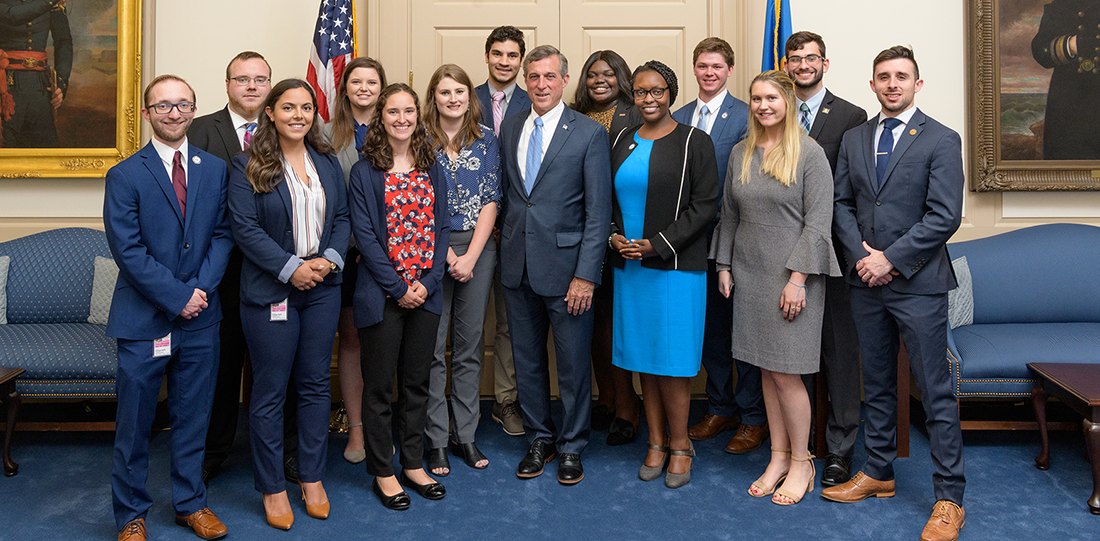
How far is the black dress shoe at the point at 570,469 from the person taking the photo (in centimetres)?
309

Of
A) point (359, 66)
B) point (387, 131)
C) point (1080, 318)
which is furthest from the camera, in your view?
point (1080, 318)

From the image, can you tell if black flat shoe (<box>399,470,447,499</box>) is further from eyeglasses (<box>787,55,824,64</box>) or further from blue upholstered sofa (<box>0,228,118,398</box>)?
eyeglasses (<box>787,55,824,64</box>)

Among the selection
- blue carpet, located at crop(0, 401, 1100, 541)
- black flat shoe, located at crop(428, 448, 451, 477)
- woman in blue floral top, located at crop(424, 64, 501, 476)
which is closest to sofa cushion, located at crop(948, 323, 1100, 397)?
blue carpet, located at crop(0, 401, 1100, 541)

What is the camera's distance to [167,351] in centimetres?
254

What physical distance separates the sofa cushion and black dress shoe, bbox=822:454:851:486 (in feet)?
2.73

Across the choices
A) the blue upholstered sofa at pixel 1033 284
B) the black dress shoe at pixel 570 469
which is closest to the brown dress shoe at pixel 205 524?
the black dress shoe at pixel 570 469

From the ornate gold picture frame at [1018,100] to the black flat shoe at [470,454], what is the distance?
348 cm

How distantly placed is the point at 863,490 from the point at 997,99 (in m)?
2.82

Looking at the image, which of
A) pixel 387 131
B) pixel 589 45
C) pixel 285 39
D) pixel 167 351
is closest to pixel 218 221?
pixel 167 351

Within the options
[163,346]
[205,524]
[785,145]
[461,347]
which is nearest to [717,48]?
[785,145]

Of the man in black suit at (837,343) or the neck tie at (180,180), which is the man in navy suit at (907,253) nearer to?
the man in black suit at (837,343)

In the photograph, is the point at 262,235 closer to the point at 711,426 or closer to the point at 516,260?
the point at 516,260

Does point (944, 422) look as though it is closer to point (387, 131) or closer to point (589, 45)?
point (387, 131)

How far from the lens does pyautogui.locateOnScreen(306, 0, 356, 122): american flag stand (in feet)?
13.0
